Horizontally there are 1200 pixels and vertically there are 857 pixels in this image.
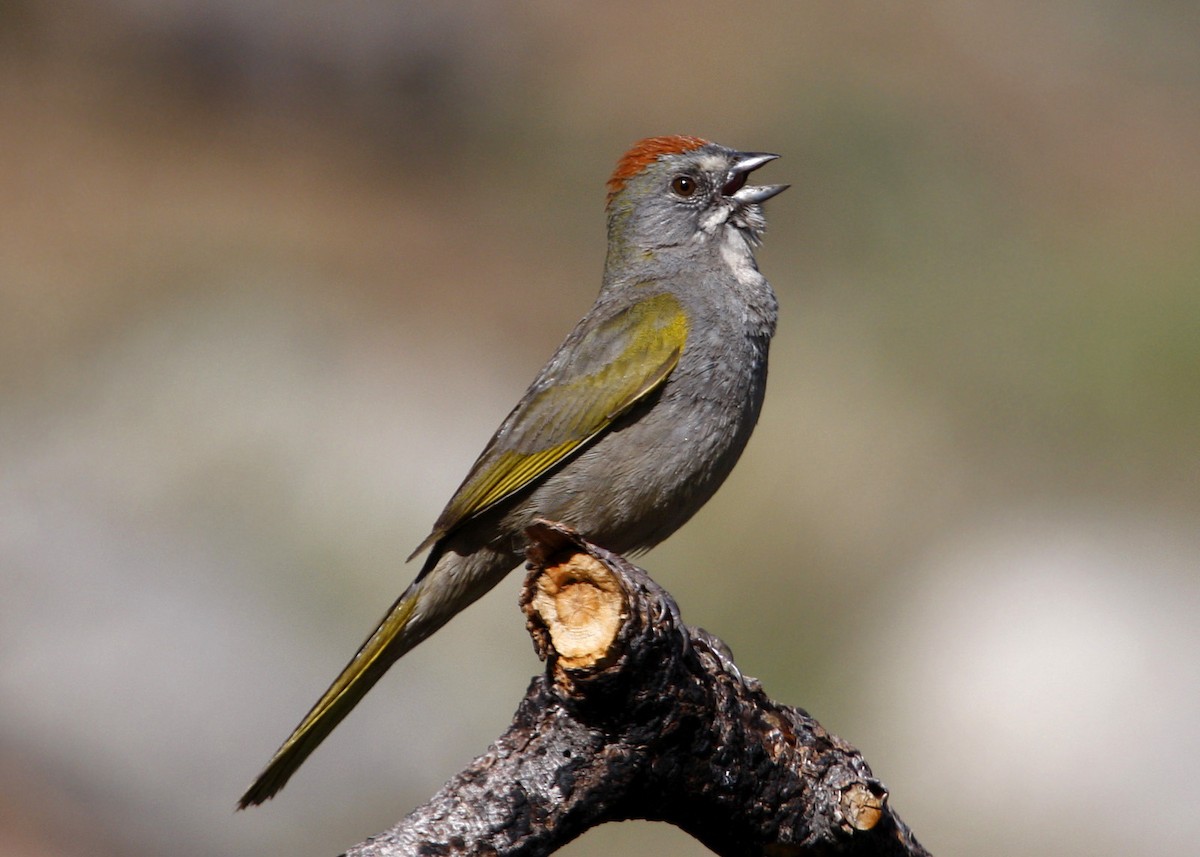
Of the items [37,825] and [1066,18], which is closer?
[37,825]

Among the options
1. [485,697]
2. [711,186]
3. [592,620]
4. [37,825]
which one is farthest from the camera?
[485,697]

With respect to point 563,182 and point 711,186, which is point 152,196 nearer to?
point 563,182

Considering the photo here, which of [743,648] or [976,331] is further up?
[976,331]

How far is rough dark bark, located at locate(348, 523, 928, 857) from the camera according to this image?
3.76m

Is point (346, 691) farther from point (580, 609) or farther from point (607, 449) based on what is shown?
point (580, 609)

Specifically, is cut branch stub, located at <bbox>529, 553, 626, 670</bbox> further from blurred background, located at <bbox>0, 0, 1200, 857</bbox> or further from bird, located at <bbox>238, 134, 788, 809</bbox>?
blurred background, located at <bbox>0, 0, 1200, 857</bbox>

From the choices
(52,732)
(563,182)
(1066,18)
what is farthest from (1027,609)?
(1066,18)

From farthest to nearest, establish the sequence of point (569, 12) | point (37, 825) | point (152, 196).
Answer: point (569, 12) → point (152, 196) → point (37, 825)

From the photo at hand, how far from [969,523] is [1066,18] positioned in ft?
31.7

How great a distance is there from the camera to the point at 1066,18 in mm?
18328

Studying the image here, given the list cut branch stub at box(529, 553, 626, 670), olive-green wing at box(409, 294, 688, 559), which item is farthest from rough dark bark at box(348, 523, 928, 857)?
olive-green wing at box(409, 294, 688, 559)

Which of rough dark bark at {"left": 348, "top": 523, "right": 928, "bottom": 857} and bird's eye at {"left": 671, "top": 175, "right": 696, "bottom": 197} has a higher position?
bird's eye at {"left": 671, "top": 175, "right": 696, "bottom": 197}

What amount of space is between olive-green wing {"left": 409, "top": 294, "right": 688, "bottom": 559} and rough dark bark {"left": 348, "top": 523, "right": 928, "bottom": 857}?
1.08 metres

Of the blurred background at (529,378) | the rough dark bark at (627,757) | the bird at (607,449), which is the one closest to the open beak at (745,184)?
the bird at (607,449)
